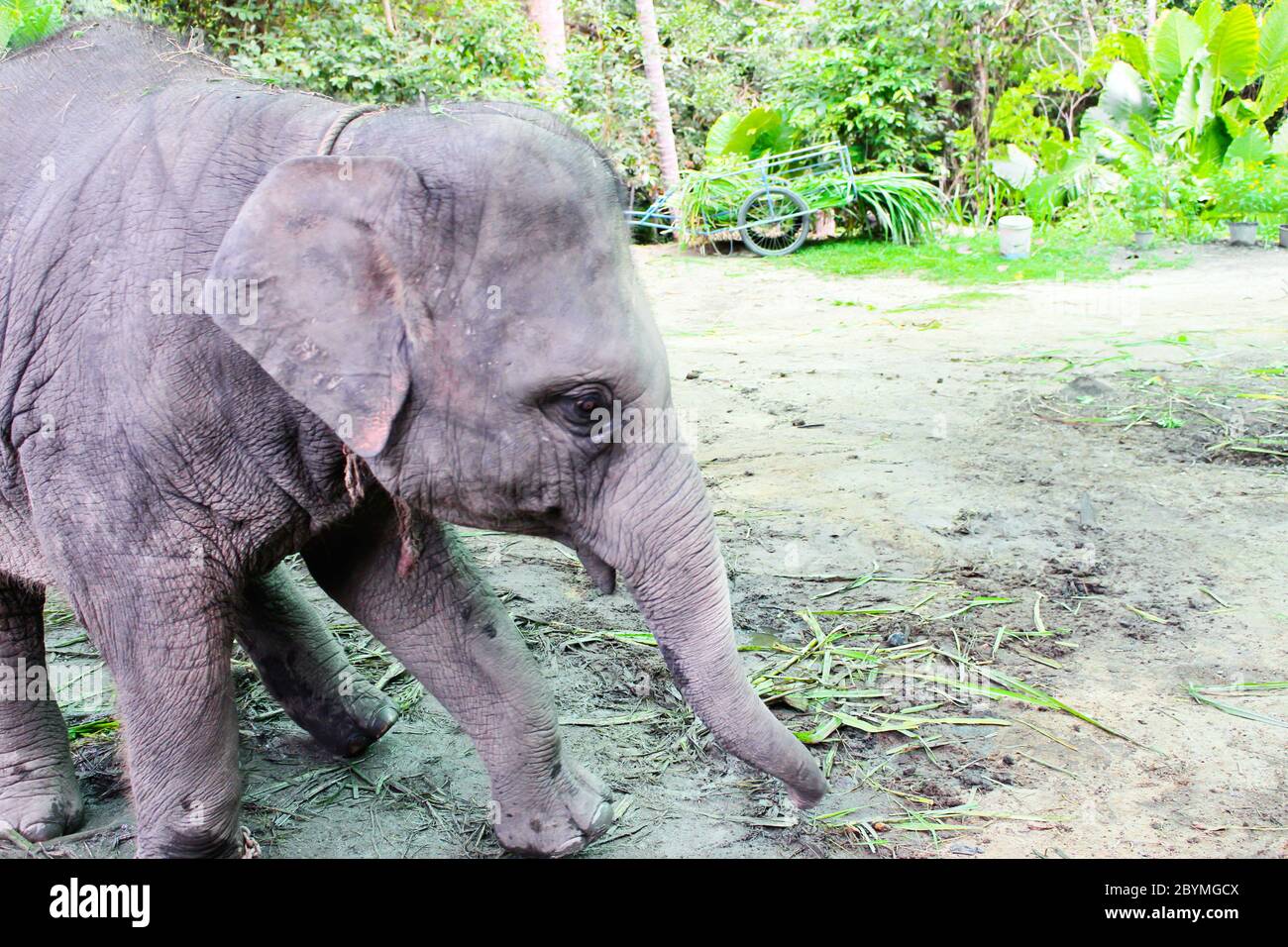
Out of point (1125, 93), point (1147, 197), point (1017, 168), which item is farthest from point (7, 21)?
point (1125, 93)

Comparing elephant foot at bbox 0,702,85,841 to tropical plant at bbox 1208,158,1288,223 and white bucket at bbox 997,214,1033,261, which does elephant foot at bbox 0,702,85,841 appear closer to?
white bucket at bbox 997,214,1033,261

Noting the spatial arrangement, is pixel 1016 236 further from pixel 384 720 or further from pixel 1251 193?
pixel 384 720

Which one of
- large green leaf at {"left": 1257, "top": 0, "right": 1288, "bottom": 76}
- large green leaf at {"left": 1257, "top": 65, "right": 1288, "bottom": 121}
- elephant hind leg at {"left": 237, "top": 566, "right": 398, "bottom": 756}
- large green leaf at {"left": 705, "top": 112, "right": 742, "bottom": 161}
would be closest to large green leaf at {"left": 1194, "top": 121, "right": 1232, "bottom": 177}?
large green leaf at {"left": 1257, "top": 65, "right": 1288, "bottom": 121}

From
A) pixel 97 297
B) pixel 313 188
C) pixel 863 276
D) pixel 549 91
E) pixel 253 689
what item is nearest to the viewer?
pixel 313 188

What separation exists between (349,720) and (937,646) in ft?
6.76

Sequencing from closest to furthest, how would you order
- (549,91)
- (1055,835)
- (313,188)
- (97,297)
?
1. (313,188)
2. (97,297)
3. (1055,835)
4. (549,91)

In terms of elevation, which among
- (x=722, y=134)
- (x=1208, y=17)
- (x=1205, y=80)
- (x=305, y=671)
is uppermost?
(x=1208, y=17)

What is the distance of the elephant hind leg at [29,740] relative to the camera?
3.53 metres

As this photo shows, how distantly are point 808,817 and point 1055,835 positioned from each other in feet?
2.15

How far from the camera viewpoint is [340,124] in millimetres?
2822

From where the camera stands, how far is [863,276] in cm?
1301

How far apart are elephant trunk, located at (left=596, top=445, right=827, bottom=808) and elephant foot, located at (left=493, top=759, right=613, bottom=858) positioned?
77cm
